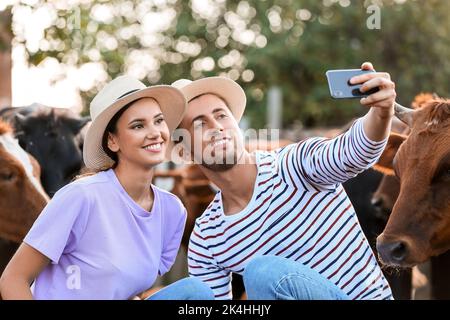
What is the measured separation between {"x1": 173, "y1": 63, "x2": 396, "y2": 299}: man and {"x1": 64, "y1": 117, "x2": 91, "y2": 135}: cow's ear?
2.50 m

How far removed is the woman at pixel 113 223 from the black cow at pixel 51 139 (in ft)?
7.68

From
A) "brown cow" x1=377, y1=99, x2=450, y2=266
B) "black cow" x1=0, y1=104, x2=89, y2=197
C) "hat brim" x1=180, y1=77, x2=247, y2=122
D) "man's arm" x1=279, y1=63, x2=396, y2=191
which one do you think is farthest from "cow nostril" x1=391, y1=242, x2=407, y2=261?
"black cow" x1=0, y1=104, x2=89, y2=197

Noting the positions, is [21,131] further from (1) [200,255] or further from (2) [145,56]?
(2) [145,56]

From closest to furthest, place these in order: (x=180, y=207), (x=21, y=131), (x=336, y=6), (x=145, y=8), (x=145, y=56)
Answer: (x=180, y=207) < (x=21, y=131) < (x=145, y=8) < (x=145, y=56) < (x=336, y=6)

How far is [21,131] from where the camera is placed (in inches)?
215

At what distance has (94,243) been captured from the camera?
9.33ft

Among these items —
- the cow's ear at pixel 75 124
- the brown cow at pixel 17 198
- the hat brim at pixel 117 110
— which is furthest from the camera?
the cow's ear at pixel 75 124

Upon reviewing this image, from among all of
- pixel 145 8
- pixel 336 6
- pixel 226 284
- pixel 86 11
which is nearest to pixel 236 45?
pixel 336 6

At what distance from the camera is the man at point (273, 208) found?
3123 mm

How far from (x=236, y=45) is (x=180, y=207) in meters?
14.1

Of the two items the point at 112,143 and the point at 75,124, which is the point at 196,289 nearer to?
the point at 112,143

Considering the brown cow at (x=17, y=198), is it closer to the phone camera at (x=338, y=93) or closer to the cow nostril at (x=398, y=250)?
the cow nostril at (x=398, y=250)

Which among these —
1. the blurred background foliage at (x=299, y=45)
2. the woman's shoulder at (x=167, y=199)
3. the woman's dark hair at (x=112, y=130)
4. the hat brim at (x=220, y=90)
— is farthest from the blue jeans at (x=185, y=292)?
the blurred background foliage at (x=299, y=45)

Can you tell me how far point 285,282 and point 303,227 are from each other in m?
0.44
